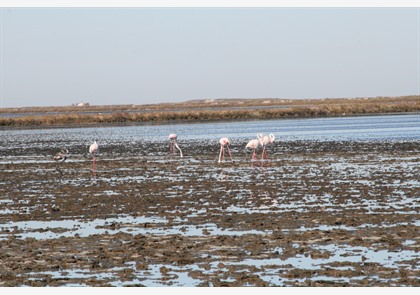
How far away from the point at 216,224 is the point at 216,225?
4.9 inches

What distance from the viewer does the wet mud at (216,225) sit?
11.6 m

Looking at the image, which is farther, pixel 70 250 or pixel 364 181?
pixel 364 181

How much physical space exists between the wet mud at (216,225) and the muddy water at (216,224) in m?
0.03

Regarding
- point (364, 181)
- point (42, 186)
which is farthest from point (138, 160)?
point (364, 181)

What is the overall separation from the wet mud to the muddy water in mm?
28

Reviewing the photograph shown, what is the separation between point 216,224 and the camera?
630 inches

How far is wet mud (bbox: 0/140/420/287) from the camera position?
1164 centimetres

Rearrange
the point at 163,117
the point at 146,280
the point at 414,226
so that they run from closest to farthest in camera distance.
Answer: the point at 146,280 < the point at 414,226 < the point at 163,117

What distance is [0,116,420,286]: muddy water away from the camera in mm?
11664

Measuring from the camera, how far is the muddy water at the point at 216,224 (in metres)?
11.7

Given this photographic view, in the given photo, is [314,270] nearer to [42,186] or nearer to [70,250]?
[70,250]

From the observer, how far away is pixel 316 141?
42.4m

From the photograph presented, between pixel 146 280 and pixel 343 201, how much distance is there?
8172mm

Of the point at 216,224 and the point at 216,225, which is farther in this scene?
the point at 216,224
